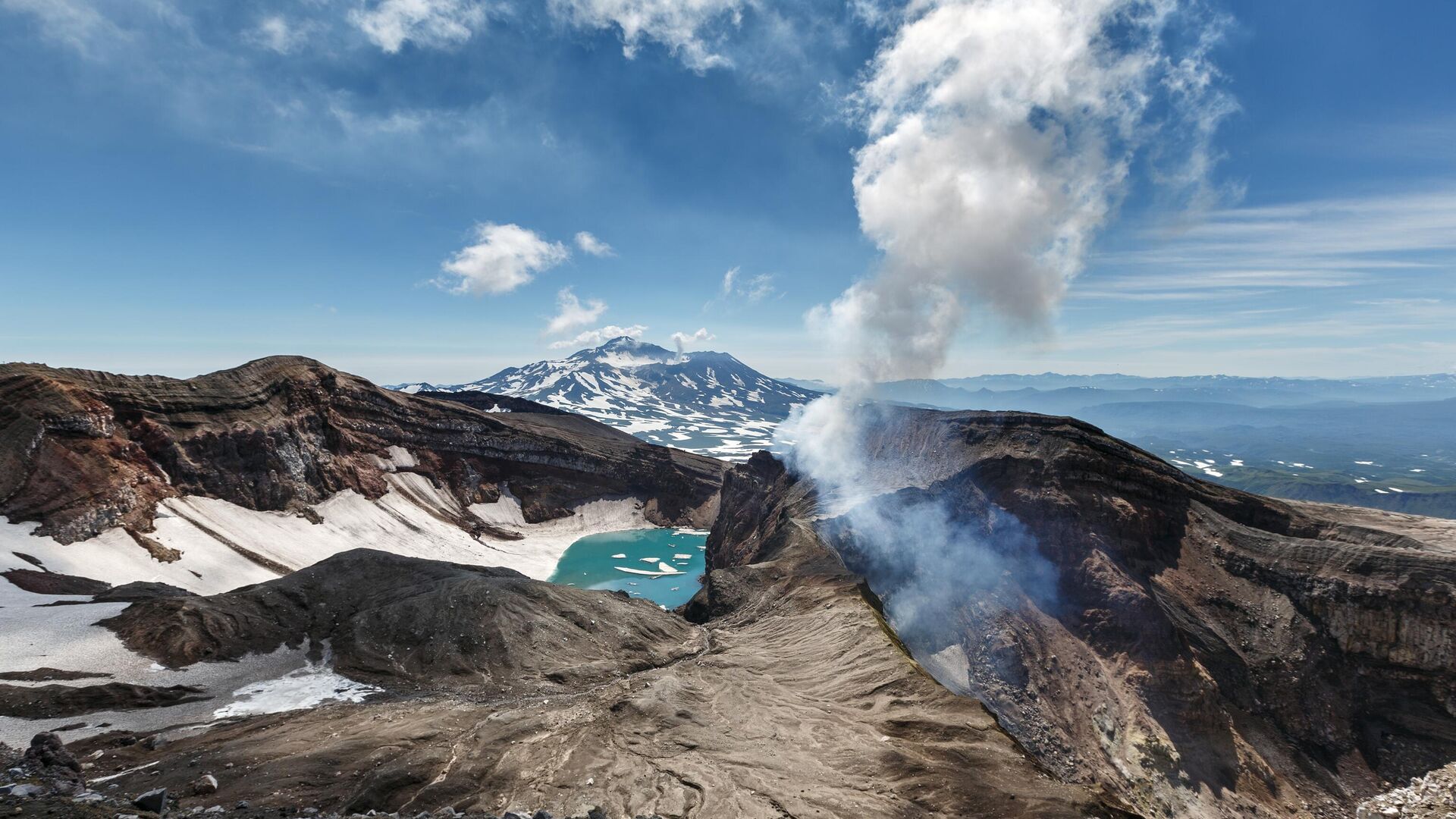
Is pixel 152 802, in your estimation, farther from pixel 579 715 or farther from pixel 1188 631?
pixel 1188 631

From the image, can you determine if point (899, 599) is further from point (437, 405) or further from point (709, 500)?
point (437, 405)

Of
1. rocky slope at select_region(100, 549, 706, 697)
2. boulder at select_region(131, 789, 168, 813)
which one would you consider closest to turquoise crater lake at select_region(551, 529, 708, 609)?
rocky slope at select_region(100, 549, 706, 697)

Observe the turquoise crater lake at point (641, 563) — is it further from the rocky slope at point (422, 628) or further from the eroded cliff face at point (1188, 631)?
the eroded cliff face at point (1188, 631)

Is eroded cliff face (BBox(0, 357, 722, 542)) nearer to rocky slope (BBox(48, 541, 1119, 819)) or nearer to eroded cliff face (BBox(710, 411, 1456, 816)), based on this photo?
rocky slope (BBox(48, 541, 1119, 819))

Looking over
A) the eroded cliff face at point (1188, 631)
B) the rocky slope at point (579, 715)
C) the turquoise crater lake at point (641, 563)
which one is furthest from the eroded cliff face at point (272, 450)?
the eroded cliff face at point (1188, 631)

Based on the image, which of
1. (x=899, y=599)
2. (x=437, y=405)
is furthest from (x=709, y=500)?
(x=899, y=599)

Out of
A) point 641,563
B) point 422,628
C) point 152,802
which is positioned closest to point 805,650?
point 422,628
